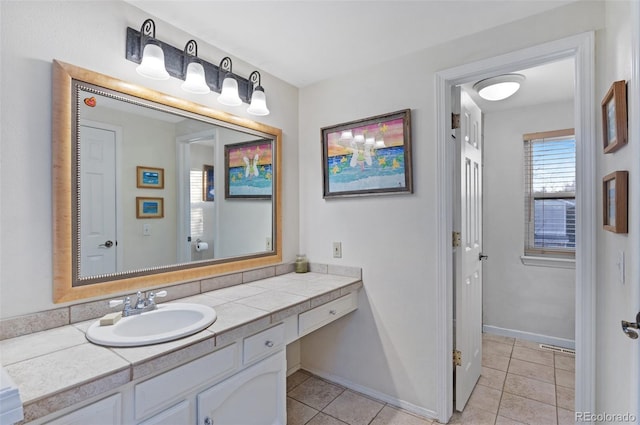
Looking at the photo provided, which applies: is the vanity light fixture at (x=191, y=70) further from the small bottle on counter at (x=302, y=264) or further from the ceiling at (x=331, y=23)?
the small bottle on counter at (x=302, y=264)

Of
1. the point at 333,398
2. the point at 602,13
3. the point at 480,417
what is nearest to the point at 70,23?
the point at 602,13

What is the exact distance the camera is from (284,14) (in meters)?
1.59

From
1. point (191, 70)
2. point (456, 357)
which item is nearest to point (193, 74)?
point (191, 70)

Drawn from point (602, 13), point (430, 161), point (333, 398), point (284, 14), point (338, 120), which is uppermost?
point (284, 14)

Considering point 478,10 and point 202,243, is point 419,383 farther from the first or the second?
point 478,10

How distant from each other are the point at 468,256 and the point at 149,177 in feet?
6.52

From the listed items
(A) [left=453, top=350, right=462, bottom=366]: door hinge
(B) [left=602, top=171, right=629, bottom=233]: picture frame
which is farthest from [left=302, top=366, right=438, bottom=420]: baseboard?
(B) [left=602, top=171, right=629, bottom=233]: picture frame

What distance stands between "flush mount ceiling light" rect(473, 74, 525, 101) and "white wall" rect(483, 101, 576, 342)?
2.67 ft

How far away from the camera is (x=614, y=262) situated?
1230 millimetres

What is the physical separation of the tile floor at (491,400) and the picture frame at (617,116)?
5.51 feet

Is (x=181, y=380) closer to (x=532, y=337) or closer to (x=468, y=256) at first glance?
(x=468, y=256)

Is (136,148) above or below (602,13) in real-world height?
below

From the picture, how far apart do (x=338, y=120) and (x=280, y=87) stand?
511 mm

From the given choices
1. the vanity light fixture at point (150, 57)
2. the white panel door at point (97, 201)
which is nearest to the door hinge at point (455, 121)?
the vanity light fixture at point (150, 57)
